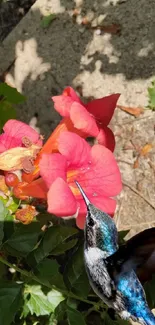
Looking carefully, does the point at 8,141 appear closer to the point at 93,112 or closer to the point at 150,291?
the point at 93,112

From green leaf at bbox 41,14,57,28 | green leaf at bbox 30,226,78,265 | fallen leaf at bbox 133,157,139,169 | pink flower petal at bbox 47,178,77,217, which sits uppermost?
pink flower petal at bbox 47,178,77,217

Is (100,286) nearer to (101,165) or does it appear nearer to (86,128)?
(101,165)

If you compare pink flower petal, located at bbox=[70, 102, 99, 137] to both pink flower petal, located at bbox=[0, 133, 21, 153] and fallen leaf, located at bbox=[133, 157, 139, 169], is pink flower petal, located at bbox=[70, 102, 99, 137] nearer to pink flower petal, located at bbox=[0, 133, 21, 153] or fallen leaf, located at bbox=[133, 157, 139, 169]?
pink flower petal, located at bbox=[0, 133, 21, 153]

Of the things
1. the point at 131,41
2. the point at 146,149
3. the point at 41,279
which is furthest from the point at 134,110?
the point at 41,279

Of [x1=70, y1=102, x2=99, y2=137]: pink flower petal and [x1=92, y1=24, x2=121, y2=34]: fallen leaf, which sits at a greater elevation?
[x1=70, y1=102, x2=99, y2=137]: pink flower petal

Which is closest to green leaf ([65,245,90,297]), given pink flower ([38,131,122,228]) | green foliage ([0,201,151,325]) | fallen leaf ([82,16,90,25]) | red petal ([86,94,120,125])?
green foliage ([0,201,151,325])

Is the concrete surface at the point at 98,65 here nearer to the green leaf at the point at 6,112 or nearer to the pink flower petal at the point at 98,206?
the green leaf at the point at 6,112

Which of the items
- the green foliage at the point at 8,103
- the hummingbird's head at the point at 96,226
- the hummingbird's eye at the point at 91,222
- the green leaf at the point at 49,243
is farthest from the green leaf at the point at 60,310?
the green foliage at the point at 8,103
